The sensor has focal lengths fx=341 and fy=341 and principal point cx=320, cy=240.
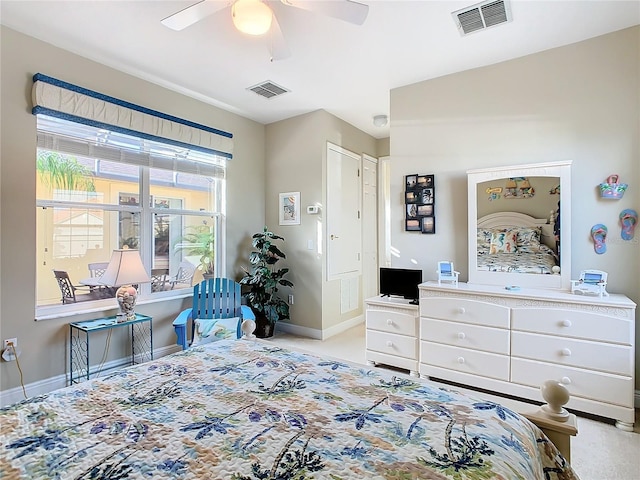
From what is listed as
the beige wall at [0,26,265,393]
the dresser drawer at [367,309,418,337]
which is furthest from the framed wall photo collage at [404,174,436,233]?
the beige wall at [0,26,265,393]

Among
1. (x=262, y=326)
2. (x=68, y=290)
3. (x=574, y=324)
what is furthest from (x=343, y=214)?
(x=68, y=290)

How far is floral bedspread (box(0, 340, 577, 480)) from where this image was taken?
89cm

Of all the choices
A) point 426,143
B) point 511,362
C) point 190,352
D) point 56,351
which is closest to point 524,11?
point 426,143

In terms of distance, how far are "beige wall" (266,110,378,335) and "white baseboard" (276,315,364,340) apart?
3cm

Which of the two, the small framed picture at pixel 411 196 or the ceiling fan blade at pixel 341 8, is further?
the small framed picture at pixel 411 196

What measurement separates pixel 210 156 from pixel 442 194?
260 centimetres

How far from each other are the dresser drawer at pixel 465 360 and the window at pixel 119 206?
2542 mm

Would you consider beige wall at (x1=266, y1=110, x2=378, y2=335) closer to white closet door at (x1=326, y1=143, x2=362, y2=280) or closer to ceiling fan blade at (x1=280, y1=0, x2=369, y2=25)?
white closet door at (x1=326, y1=143, x2=362, y2=280)

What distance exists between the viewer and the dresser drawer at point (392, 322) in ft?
10.1

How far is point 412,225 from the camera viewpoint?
345cm

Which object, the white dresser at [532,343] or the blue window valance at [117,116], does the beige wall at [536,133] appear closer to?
the white dresser at [532,343]

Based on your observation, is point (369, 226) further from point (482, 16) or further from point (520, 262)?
point (482, 16)

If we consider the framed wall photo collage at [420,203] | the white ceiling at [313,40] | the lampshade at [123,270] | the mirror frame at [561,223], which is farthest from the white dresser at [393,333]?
the white ceiling at [313,40]

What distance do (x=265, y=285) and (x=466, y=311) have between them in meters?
2.22
